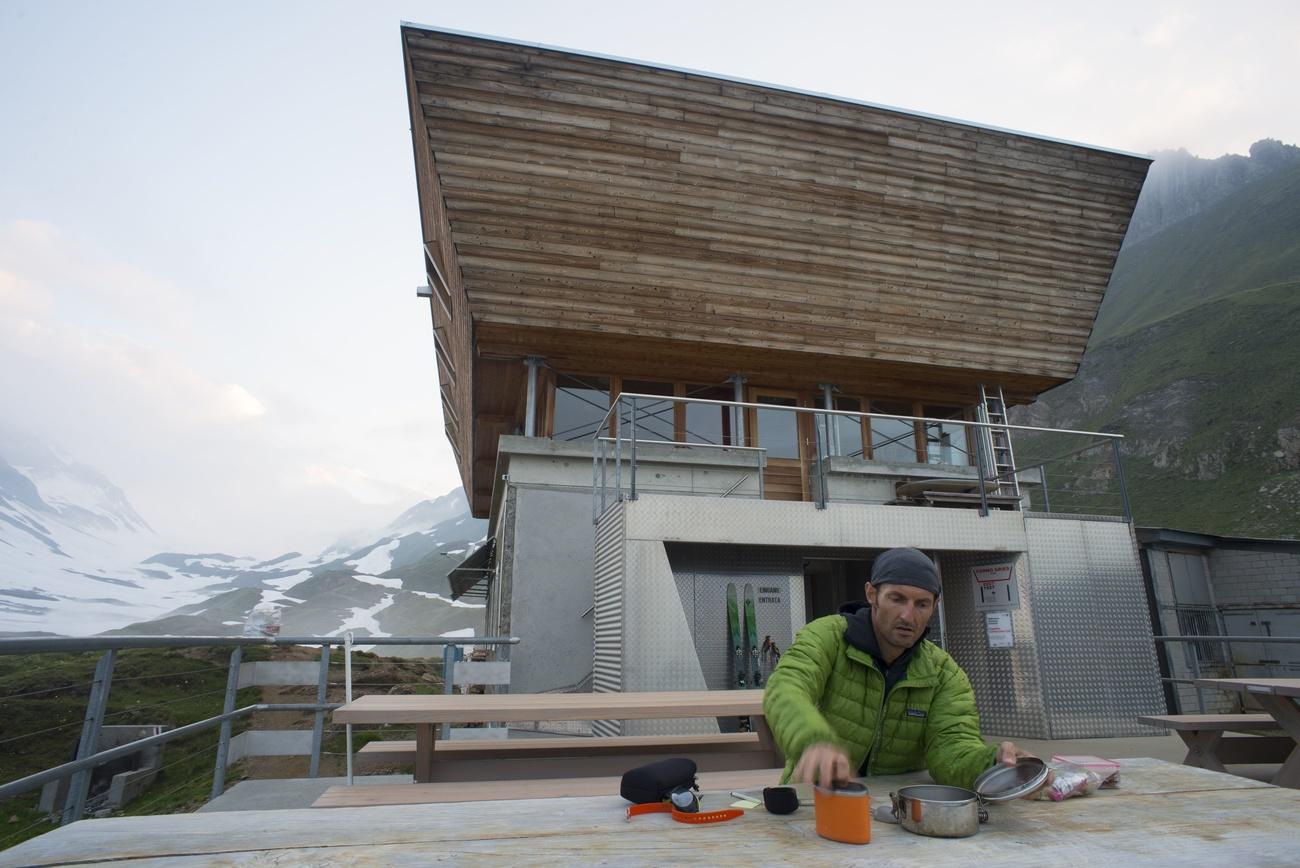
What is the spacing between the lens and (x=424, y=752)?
3598 mm

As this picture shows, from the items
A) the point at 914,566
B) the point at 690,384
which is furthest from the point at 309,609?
the point at 914,566

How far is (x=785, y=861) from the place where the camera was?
125 cm

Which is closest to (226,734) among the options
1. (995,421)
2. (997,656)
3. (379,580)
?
(997,656)

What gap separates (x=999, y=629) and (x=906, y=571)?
22.7 ft

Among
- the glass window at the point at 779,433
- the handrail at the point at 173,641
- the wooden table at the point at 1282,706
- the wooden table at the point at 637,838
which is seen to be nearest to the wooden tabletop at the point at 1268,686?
the wooden table at the point at 1282,706

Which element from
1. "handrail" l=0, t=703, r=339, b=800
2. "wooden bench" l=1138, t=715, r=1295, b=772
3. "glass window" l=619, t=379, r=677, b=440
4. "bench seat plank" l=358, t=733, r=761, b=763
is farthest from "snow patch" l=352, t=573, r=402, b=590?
"wooden bench" l=1138, t=715, r=1295, b=772

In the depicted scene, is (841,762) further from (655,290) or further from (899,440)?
(899,440)

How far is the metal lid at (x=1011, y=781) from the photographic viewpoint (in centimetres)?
161

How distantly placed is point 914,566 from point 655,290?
9.35m

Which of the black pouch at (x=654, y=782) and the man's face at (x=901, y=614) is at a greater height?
the man's face at (x=901, y=614)

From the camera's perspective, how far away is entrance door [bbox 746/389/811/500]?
12781mm

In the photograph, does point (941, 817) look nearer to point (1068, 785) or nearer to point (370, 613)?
point (1068, 785)

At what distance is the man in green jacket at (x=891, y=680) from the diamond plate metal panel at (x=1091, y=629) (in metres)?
6.66

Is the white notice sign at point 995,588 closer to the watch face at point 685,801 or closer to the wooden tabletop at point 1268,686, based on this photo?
the wooden tabletop at point 1268,686
